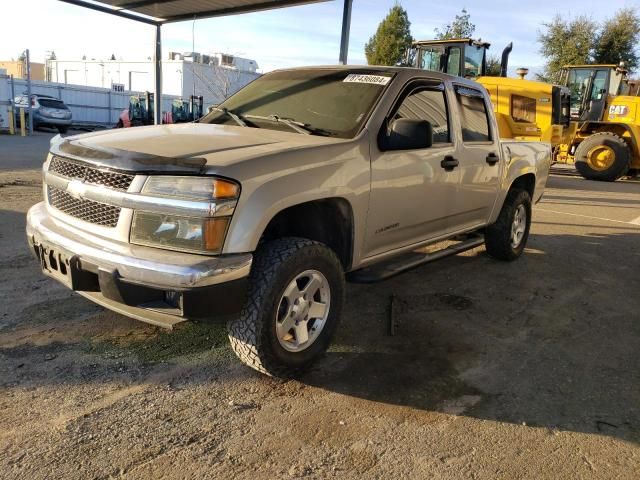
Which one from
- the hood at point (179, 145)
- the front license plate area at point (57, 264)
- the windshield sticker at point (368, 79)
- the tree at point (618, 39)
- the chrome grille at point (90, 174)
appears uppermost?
the tree at point (618, 39)

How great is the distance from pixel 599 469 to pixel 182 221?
96.6 inches

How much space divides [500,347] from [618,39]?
115 ft

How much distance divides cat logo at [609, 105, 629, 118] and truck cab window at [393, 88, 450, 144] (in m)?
13.3

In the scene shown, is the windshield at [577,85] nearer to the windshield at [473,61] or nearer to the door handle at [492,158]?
the windshield at [473,61]

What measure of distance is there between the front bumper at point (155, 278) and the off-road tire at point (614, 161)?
48.9ft

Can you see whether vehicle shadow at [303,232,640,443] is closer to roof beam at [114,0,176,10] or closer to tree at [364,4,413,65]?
roof beam at [114,0,176,10]

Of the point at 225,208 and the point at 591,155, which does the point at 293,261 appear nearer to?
the point at 225,208

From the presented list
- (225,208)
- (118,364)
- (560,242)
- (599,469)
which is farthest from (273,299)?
(560,242)

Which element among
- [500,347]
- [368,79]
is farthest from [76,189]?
[500,347]

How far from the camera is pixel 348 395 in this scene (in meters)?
3.33

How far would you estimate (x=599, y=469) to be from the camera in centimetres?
277

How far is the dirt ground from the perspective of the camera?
8.87 feet

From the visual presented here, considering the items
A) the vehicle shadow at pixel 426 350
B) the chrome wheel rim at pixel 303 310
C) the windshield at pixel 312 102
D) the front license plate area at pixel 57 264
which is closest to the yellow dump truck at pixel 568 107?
the vehicle shadow at pixel 426 350

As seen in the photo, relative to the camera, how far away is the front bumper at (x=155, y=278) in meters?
2.84
